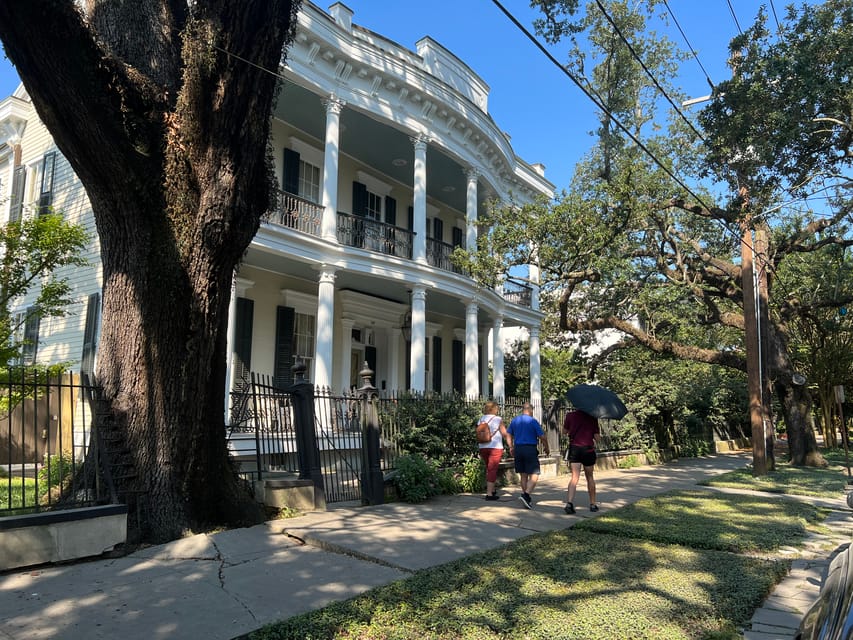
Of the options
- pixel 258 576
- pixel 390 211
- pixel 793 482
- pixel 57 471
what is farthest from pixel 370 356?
pixel 258 576

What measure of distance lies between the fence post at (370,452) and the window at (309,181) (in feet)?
27.4

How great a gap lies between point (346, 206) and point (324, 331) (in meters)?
4.61

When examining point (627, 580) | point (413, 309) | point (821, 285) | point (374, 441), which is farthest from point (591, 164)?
point (627, 580)

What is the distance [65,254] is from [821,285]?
23753mm

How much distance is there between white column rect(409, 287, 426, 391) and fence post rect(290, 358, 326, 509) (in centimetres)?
711

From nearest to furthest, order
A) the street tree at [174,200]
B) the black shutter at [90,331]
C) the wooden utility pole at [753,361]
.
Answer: the street tree at [174,200] → the black shutter at [90,331] → the wooden utility pole at [753,361]

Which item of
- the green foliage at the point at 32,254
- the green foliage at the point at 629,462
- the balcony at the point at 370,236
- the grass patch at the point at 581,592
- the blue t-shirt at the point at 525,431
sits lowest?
the green foliage at the point at 629,462

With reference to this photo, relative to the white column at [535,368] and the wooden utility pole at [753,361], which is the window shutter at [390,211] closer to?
the white column at [535,368]

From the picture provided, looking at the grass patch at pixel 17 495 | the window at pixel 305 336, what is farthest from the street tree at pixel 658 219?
the grass patch at pixel 17 495

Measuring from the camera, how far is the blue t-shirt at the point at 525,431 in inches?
343

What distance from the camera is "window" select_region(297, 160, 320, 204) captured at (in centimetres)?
Result: 1544

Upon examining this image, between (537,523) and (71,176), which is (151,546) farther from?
(71,176)

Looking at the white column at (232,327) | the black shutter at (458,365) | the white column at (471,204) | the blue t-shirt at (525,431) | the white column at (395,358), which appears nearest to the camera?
the blue t-shirt at (525,431)

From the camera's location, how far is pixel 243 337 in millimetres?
13859
